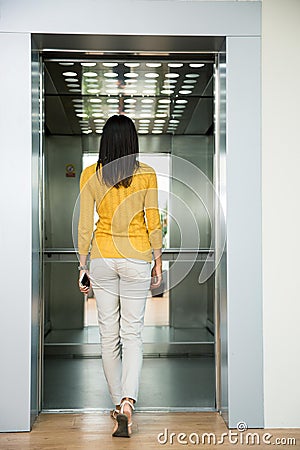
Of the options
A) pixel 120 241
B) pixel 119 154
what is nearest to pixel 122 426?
pixel 120 241

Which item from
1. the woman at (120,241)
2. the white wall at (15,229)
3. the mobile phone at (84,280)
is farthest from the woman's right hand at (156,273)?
the white wall at (15,229)

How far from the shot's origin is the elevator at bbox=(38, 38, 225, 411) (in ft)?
14.2

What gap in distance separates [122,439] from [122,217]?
107cm

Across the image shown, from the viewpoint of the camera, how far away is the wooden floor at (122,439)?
3484mm

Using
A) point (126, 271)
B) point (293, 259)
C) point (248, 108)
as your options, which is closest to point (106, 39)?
point (248, 108)

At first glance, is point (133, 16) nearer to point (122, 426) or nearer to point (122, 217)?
point (122, 217)

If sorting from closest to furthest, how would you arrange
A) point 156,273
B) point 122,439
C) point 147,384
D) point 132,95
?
1. point 122,439
2. point 156,273
3. point 132,95
4. point 147,384

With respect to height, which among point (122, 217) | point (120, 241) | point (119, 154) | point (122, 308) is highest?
point (119, 154)

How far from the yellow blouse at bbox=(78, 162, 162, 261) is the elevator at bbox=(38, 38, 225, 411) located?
1.62 ft

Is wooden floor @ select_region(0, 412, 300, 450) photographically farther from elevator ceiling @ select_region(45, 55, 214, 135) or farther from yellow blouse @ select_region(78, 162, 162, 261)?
elevator ceiling @ select_region(45, 55, 214, 135)

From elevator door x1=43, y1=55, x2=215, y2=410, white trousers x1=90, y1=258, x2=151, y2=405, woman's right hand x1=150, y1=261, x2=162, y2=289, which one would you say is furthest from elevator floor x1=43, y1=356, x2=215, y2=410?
woman's right hand x1=150, y1=261, x2=162, y2=289

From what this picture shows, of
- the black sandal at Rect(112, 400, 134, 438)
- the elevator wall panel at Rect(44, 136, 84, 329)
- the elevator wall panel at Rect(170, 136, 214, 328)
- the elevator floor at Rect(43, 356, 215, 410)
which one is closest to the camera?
the black sandal at Rect(112, 400, 134, 438)

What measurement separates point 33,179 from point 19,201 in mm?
139

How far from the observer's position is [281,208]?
385cm
